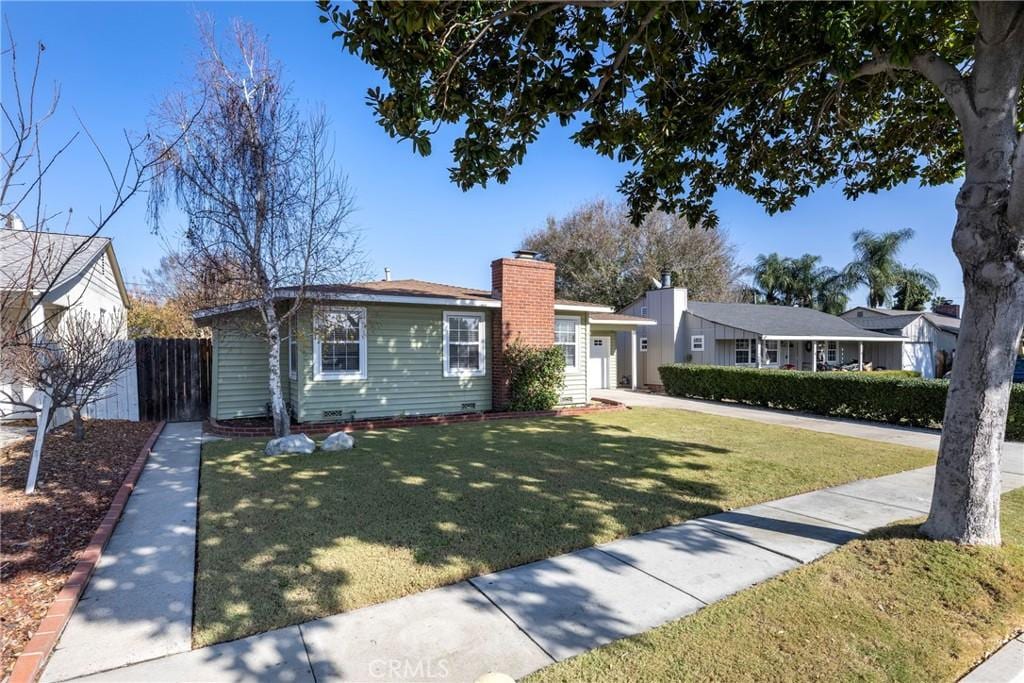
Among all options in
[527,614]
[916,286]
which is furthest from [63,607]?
[916,286]

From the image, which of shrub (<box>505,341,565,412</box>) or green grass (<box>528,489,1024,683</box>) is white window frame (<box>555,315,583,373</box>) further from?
green grass (<box>528,489,1024,683</box>)

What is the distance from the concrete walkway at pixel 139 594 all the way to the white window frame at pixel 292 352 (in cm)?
470

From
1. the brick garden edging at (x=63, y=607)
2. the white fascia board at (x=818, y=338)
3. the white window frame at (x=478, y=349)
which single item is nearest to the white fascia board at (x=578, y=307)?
the white window frame at (x=478, y=349)

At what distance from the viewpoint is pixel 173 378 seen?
11.3 metres

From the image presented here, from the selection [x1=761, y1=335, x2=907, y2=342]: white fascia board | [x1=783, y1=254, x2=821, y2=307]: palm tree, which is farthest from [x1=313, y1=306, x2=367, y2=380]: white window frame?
[x1=783, y1=254, x2=821, y2=307]: palm tree

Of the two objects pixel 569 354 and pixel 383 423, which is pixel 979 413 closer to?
pixel 383 423

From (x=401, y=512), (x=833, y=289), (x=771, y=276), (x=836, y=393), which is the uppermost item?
(x=771, y=276)

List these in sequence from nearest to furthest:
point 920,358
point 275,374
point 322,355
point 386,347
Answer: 1. point 275,374
2. point 322,355
3. point 386,347
4. point 920,358

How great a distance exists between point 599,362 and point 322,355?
1269cm

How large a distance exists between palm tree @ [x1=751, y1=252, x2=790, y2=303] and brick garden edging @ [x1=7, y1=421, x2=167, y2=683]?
147 feet

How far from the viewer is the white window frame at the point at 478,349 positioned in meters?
12.0

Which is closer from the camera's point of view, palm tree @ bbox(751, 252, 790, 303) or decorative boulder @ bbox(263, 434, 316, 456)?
decorative boulder @ bbox(263, 434, 316, 456)

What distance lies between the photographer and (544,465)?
713 centimetres

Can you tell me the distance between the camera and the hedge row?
10914 millimetres
